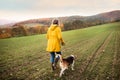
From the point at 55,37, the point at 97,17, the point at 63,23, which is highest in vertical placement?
the point at 55,37

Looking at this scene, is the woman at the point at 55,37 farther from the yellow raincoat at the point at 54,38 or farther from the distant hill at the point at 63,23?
the distant hill at the point at 63,23

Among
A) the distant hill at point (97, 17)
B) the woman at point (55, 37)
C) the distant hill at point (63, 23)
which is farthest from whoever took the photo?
the distant hill at point (63, 23)

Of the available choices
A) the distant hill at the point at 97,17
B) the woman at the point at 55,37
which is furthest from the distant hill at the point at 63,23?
the woman at the point at 55,37

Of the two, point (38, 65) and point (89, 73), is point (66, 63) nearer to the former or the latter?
point (89, 73)

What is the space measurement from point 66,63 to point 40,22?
2078cm

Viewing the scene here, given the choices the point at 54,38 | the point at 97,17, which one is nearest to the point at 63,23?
the point at 97,17

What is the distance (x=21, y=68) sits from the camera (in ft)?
30.1

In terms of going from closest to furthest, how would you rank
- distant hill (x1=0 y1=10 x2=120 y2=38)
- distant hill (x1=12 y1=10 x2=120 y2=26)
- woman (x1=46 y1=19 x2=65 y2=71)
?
woman (x1=46 y1=19 x2=65 y2=71), distant hill (x1=12 y1=10 x2=120 y2=26), distant hill (x1=0 y1=10 x2=120 y2=38)

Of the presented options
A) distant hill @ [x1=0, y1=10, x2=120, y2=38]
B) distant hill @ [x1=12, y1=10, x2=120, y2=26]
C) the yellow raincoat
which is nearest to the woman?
the yellow raincoat

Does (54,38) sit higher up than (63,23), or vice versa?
(54,38)

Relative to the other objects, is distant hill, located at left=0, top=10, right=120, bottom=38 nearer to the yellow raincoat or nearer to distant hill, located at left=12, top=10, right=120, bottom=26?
distant hill, located at left=12, top=10, right=120, bottom=26

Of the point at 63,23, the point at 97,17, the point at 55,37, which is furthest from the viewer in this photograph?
the point at 63,23

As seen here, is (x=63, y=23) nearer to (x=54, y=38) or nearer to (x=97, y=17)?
(x=97, y=17)

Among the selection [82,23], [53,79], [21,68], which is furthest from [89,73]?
[82,23]
